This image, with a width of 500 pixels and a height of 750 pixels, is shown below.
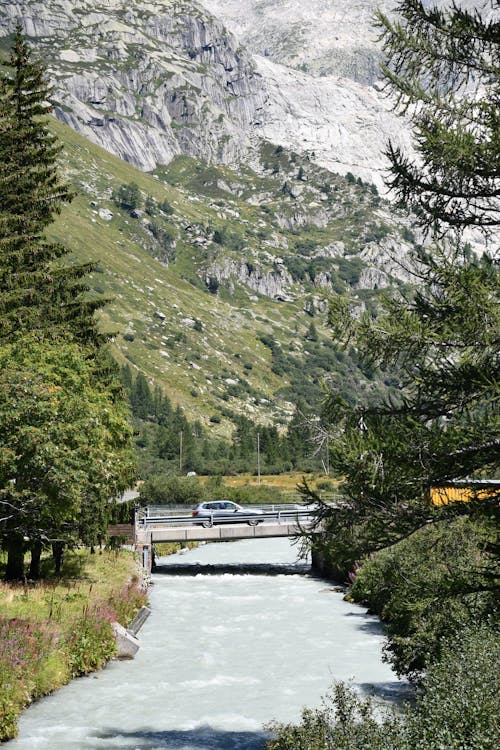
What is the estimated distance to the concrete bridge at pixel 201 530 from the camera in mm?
47531

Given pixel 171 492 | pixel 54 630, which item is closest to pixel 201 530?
pixel 54 630

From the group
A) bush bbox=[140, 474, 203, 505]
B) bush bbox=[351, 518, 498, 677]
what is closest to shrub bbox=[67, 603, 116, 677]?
bush bbox=[351, 518, 498, 677]

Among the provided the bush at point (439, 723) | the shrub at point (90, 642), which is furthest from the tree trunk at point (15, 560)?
the bush at point (439, 723)

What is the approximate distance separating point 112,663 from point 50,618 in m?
2.35

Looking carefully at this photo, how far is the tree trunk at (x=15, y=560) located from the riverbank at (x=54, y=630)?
984 mm

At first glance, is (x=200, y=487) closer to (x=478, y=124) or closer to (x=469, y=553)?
(x=469, y=553)

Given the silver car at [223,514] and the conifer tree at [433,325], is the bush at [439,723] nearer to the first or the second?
the conifer tree at [433,325]

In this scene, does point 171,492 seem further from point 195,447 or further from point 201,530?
point 195,447

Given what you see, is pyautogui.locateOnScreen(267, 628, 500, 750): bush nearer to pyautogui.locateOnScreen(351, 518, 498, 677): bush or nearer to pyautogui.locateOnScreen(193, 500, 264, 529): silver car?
pyautogui.locateOnScreen(351, 518, 498, 677): bush

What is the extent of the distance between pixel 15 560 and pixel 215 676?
9400mm

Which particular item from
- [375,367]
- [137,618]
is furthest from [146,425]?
[375,367]

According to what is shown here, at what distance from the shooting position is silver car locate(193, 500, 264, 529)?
56156 mm

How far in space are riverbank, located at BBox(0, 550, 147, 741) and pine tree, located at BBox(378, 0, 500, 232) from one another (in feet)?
42.0

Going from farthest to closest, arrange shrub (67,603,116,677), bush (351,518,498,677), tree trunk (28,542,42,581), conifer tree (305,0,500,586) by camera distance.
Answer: tree trunk (28,542,42,581), shrub (67,603,116,677), bush (351,518,498,677), conifer tree (305,0,500,586)
